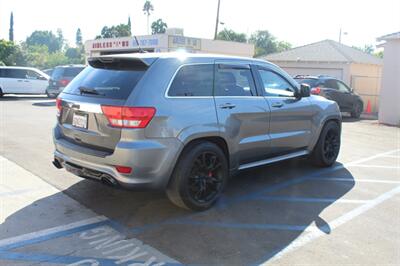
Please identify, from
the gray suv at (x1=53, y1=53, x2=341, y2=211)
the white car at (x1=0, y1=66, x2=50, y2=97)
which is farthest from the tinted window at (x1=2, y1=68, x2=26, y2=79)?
the gray suv at (x1=53, y1=53, x2=341, y2=211)

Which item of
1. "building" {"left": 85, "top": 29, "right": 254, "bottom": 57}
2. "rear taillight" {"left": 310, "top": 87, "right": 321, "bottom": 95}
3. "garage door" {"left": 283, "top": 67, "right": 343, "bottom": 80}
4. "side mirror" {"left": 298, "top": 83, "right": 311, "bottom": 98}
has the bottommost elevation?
"rear taillight" {"left": 310, "top": 87, "right": 321, "bottom": 95}

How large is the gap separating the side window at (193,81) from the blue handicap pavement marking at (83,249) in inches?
63.7

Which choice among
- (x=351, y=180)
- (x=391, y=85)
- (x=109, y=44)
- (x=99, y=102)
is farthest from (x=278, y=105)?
(x=109, y=44)

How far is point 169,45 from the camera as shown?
26031 millimetres

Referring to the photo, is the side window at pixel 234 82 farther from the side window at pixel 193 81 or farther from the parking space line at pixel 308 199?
the parking space line at pixel 308 199

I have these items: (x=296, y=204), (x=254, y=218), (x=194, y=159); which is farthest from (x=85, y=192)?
(x=296, y=204)

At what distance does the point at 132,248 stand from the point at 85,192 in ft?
5.80

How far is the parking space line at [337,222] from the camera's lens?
159 inches

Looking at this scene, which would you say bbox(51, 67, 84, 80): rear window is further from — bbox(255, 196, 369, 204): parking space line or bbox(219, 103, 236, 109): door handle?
bbox(255, 196, 369, 204): parking space line

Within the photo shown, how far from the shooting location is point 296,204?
5352 millimetres

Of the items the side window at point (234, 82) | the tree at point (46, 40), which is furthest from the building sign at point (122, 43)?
the tree at point (46, 40)

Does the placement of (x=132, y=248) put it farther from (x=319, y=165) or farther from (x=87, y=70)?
(x=319, y=165)

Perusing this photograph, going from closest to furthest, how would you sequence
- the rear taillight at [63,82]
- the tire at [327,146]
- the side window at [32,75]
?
the tire at [327,146]
the rear taillight at [63,82]
the side window at [32,75]

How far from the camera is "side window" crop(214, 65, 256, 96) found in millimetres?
5217
